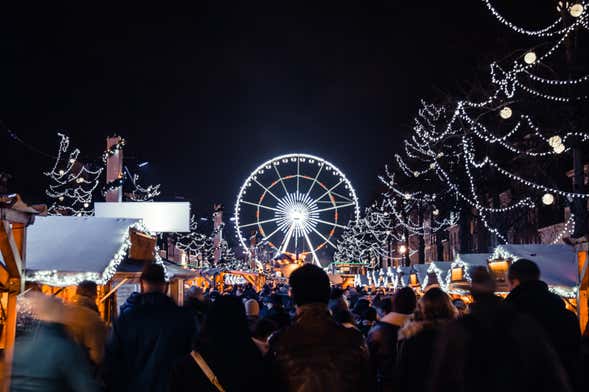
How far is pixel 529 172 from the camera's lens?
2658cm

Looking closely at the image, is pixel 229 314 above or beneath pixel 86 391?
above

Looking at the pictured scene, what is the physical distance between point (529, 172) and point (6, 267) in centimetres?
2037

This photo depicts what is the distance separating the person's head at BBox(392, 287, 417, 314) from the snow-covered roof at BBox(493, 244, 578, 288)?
Answer: 10.2 m

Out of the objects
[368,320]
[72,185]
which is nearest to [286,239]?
[72,185]

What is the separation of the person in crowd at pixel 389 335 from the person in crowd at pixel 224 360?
297 cm

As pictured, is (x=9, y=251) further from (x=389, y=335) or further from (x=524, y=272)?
(x=524, y=272)

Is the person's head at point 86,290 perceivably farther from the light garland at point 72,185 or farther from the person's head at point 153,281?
the light garland at point 72,185

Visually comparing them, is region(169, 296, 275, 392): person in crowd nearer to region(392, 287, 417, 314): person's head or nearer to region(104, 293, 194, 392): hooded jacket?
region(104, 293, 194, 392): hooded jacket

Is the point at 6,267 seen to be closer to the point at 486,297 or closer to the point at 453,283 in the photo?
the point at 486,297

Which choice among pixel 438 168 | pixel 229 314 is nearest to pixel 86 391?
pixel 229 314

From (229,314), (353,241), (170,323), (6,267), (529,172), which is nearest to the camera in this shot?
(229,314)

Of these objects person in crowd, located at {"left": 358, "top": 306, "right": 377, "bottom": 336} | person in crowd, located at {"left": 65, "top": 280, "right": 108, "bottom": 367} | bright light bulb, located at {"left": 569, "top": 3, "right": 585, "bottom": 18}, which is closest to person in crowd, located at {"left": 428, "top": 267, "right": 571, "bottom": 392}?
person in crowd, located at {"left": 65, "top": 280, "right": 108, "bottom": 367}

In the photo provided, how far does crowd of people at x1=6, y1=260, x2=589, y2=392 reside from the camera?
12.1ft

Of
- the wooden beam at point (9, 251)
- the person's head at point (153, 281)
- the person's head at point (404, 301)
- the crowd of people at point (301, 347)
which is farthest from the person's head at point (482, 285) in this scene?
the wooden beam at point (9, 251)
